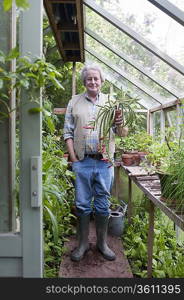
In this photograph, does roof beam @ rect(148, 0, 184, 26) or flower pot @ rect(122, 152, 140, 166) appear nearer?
roof beam @ rect(148, 0, 184, 26)

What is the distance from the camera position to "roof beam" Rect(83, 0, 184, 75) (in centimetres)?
288

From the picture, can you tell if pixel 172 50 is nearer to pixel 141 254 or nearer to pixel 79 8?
pixel 79 8

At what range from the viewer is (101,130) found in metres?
2.07

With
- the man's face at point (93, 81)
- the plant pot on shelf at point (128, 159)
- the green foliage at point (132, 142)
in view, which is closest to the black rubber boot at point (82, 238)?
the man's face at point (93, 81)

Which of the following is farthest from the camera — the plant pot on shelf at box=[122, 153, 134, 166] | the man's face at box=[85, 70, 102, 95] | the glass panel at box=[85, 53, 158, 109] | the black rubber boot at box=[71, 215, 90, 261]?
the glass panel at box=[85, 53, 158, 109]

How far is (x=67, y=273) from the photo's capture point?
2.27 meters

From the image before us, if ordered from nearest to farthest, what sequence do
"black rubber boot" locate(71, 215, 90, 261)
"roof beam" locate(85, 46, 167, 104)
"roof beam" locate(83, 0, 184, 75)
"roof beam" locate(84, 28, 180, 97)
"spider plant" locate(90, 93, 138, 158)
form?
"spider plant" locate(90, 93, 138, 158)
"black rubber boot" locate(71, 215, 90, 261)
"roof beam" locate(83, 0, 184, 75)
"roof beam" locate(84, 28, 180, 97)
"roof beam" locate(85, 46, 167, 104)

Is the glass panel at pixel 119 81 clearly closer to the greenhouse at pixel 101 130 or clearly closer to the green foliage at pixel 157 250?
the greenhouse at pixel 101 130

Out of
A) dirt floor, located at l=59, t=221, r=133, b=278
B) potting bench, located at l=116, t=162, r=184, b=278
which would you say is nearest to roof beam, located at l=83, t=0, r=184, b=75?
potting bench, located at l=116, t=162, r=184, b=278

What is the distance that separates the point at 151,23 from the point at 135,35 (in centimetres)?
32

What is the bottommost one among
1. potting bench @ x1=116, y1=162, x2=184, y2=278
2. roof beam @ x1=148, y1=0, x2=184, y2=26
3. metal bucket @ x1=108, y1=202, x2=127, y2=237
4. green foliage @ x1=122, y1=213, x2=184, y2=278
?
green foliage @ x1=122, y1=213, x2=184, y2=278

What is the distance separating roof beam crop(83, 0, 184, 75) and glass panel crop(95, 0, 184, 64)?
4 cm

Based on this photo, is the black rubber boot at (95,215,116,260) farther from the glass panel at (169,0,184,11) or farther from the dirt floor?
the glass panel at (169,0,184,11)

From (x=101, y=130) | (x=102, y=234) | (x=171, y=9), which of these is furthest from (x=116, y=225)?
(x=171, y=9)
